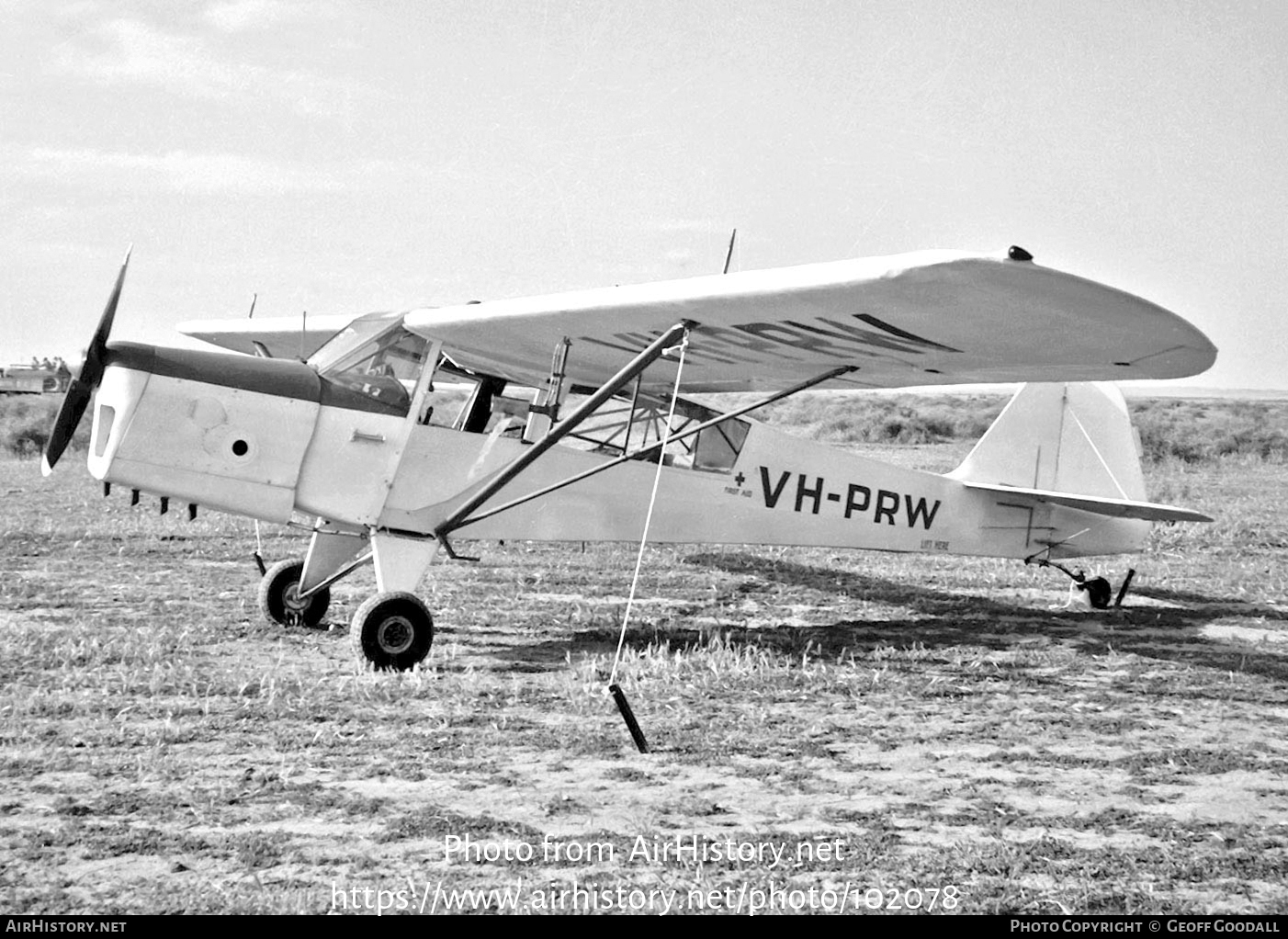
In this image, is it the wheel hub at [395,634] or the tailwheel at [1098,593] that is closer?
the wheel hub at [395,634]

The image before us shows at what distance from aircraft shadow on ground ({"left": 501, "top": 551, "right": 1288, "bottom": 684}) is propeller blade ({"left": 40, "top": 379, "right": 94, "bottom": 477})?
2.89 m

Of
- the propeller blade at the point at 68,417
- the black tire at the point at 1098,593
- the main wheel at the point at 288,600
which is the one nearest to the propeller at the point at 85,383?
the propeller blade at the point at 68,417

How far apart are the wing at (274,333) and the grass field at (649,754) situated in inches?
105

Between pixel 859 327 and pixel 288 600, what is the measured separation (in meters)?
4.33

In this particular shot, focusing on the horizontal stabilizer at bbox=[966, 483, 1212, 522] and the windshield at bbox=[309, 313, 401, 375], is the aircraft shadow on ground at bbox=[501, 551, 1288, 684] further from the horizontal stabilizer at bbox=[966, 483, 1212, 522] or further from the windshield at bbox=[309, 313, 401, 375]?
the windshield at bbox=[309, 313, 401, 375]

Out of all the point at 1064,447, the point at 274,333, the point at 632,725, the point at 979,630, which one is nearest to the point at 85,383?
the point at 632,725

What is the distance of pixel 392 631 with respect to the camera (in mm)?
6883

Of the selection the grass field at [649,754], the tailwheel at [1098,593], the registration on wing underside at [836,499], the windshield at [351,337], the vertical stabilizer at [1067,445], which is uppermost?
the vertical stabilizer at [1067,445]

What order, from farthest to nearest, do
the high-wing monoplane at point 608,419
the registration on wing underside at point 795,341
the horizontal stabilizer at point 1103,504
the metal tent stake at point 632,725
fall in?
the horizontal stabilizer at point 1103,504 → the registration on wing underside at point 795,341 → the high-wing monoplane at point 608,419 → the metal tent stake at point 632,725

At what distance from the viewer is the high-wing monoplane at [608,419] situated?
19.5 feet

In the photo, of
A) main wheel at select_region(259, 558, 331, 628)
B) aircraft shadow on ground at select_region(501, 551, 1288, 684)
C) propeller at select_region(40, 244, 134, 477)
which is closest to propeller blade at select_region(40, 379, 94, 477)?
propeller at select_region(40, 244, 134, 477)

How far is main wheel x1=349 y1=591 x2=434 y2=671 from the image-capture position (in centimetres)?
679

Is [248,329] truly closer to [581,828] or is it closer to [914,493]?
[914,493]

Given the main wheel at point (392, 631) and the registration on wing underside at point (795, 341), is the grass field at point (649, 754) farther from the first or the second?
the registration on wing underside at point (795, 341)
